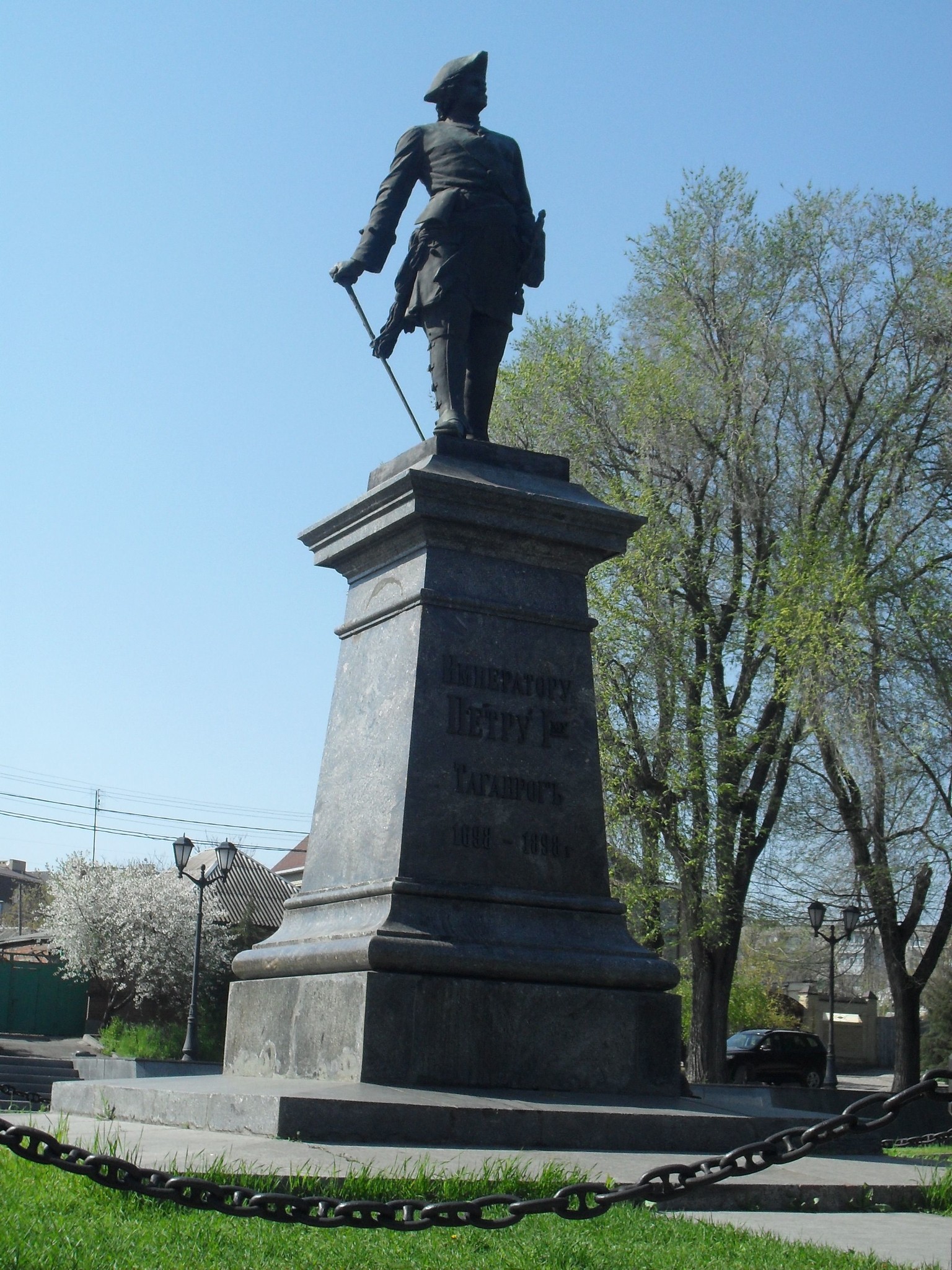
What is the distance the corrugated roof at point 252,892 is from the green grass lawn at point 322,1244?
48.8 m

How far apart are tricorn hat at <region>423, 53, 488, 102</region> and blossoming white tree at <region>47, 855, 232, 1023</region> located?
42723 millimetres

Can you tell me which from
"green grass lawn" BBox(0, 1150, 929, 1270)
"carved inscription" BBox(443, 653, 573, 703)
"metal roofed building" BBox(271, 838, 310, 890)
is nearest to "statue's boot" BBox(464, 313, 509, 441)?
"carved inscription" BBox(443, 653, 573, 703)

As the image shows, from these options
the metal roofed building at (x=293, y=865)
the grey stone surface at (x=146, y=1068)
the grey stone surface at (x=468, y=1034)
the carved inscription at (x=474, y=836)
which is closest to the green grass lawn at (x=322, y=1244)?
the grey stone surface at (x=468, y=1034)

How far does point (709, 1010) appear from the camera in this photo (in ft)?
78.5

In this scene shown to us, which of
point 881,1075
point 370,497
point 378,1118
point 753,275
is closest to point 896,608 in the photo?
point 753,275

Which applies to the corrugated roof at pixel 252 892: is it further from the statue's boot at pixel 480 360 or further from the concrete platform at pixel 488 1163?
the concrete platform at pixel 488 1163

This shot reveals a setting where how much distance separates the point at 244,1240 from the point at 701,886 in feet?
65.0

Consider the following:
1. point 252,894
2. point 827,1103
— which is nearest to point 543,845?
point 827,1103

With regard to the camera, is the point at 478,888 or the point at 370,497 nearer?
the point at 478,888

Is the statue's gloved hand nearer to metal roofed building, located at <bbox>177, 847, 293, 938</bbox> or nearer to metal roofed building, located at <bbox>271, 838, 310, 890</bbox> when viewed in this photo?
metal roofed building, located at <bbox>177, 847, 293, 938</bbox>

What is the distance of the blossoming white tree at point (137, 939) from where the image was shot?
5003 centimetres

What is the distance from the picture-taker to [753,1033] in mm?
34719

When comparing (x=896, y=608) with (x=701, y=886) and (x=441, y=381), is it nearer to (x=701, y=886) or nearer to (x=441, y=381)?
(x=701, y=886)

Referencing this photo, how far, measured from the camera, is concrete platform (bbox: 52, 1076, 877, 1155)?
5.48 metres
